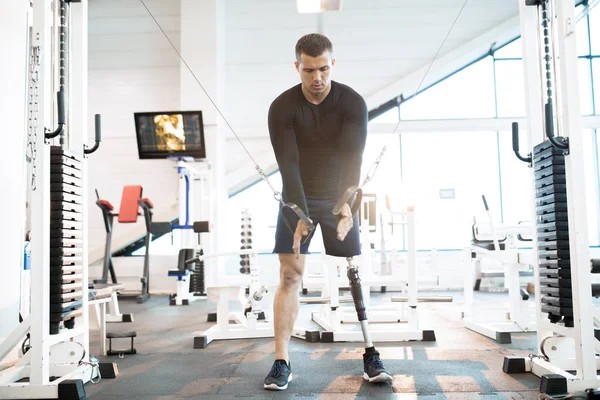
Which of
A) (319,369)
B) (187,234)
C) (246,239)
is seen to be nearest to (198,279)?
(187,234)

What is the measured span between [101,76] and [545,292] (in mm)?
6364

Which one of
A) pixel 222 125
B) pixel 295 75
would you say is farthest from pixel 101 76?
pixel 295 75

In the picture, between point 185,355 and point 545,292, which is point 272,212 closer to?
point 185,355

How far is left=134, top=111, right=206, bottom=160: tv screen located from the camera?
18.0 ft

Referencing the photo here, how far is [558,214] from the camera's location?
5.93ft

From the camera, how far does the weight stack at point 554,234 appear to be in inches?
70.6

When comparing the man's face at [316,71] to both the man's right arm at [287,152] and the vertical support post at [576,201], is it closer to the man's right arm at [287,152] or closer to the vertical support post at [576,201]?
the man's right arm at [287,152]

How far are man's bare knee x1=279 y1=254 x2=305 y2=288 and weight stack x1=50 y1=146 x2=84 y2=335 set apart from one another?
78 centimetres

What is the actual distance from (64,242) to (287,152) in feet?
2.87

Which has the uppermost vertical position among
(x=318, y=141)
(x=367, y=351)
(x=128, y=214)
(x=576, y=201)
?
(x=318, y=141)

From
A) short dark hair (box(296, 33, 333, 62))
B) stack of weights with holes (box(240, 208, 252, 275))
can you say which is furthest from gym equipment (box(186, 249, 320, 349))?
short dark hair (box(296, 33, 333, 62))

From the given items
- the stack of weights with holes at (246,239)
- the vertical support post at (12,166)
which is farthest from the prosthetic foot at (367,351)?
the stack of weights with holes at (246,239)

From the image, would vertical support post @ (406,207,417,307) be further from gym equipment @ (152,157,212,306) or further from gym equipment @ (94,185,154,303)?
gym equipment @ (94,185,154,303)

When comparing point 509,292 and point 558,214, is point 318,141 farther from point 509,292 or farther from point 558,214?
point 509,292
